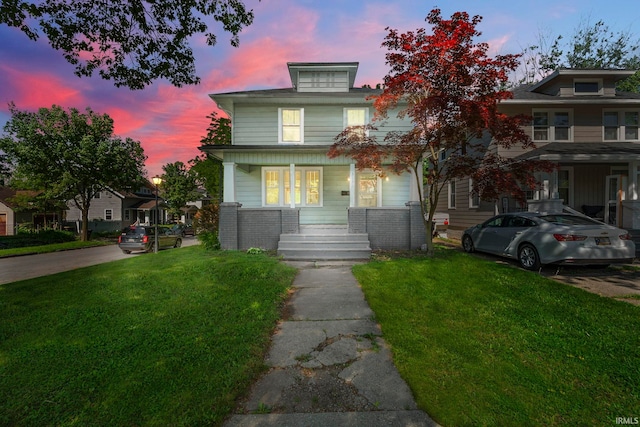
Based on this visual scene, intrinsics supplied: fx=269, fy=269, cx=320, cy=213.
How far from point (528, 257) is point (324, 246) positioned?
5.93m

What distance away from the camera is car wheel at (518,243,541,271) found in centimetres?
705

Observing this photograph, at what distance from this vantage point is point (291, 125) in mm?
12625

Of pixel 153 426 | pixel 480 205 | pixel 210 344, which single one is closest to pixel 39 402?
pixel 153 426

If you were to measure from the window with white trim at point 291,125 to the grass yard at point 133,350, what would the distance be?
8248mm

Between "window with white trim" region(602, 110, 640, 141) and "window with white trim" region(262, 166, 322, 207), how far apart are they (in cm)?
1540

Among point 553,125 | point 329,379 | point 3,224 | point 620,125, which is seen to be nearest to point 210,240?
point 329,379

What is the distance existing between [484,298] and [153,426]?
16.3 feet

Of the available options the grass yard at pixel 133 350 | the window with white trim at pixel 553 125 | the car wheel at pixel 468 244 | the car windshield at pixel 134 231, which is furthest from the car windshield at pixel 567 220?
the car windshield at pixel 134 231

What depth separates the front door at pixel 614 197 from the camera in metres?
12.6

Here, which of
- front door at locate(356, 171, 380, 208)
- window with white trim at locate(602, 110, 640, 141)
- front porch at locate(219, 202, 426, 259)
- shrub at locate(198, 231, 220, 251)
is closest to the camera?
front porch at locate(219, 202, 426, 259)

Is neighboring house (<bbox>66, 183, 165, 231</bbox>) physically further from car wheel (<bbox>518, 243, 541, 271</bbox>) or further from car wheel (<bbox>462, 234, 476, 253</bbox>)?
car wheel (<bbox>518, 243, 541, 271</bbox>)

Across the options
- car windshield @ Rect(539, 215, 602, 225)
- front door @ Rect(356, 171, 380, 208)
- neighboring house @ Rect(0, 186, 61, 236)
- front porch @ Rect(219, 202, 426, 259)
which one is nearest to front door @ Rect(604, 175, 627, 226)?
car windshield @ Rect(539, 215, 602, 225)

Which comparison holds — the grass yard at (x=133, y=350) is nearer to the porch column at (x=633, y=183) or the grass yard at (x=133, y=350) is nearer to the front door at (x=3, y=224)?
the porch column at (x=633, y=183)

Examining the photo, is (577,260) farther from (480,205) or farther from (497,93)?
(480,205)
